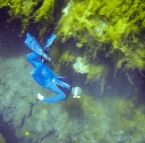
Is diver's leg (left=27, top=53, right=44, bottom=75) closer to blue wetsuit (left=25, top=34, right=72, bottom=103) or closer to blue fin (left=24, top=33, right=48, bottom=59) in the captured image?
blue wetsuit (left=25, top=34, right=72, bottom=103)

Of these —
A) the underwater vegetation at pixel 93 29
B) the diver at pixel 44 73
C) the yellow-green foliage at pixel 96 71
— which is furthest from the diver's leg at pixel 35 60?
the yellow-green foliage at pixel 96 71

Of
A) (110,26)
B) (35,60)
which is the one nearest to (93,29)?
(110,26)

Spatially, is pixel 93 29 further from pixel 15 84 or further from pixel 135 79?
pixel 15 84

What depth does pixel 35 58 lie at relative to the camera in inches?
142

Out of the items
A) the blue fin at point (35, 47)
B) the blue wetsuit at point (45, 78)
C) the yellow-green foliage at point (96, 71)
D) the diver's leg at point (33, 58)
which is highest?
the blue fin at point (35, 47)

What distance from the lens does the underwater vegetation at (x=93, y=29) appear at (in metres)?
2.88

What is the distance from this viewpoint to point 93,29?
126 inches

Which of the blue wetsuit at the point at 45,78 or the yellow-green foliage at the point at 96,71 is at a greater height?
the blue wetsuit at the point at 45,78

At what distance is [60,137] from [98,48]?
4338mm

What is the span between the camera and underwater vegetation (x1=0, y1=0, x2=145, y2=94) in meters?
2.88

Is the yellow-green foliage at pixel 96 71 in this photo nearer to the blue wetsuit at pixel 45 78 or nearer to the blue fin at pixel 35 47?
the blue wetsuit at pixel 45 78

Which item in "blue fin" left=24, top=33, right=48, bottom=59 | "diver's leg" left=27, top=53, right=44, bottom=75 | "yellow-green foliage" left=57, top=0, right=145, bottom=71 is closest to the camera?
"yellow-green foliage" left=57, top=0, right=145, bottom=71

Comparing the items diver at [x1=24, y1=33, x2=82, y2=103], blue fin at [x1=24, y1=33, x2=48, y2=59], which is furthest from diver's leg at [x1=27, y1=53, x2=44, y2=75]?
blue fin at [x1=24, y1=33, x2=48, y2=59]

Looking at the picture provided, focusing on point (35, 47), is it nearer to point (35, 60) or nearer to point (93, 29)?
point (35, 60)
